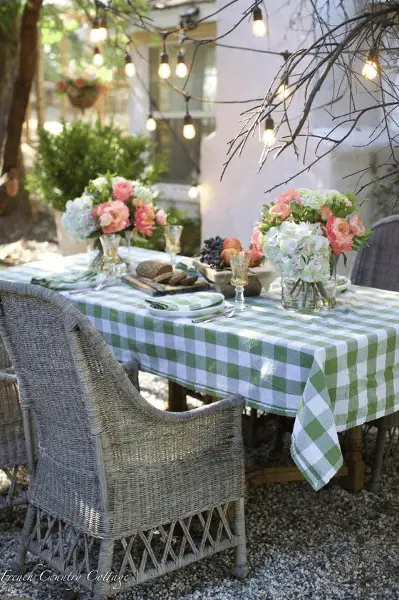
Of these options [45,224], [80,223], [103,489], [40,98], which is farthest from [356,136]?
[40,98]

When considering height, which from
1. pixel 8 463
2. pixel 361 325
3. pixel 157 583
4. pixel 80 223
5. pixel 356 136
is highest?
pixel 356 136

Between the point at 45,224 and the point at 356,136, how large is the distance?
196 inches

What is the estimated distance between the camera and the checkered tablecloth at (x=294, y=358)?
2.66m

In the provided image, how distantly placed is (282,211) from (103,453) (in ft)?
3.96

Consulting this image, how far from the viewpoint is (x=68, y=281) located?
11.9 ft

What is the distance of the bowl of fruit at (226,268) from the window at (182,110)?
443 cm

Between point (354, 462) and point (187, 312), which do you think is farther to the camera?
point (354, 462)

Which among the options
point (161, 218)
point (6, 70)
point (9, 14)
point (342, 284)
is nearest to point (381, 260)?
point (342, 284)

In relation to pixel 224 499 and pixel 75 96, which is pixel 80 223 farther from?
pixel 75 96

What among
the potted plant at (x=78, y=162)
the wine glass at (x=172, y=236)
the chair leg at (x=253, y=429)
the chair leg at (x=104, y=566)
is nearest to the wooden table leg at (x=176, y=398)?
the chair leg at (x=253, y=429)

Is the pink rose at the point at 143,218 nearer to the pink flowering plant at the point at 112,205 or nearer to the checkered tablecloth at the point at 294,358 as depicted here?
the pink flowering plant at the point at 112,205

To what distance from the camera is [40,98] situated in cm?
1076

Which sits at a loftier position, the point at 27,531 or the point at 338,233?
the point at 338,233

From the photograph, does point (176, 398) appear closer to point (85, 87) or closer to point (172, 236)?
point (172, 236)
